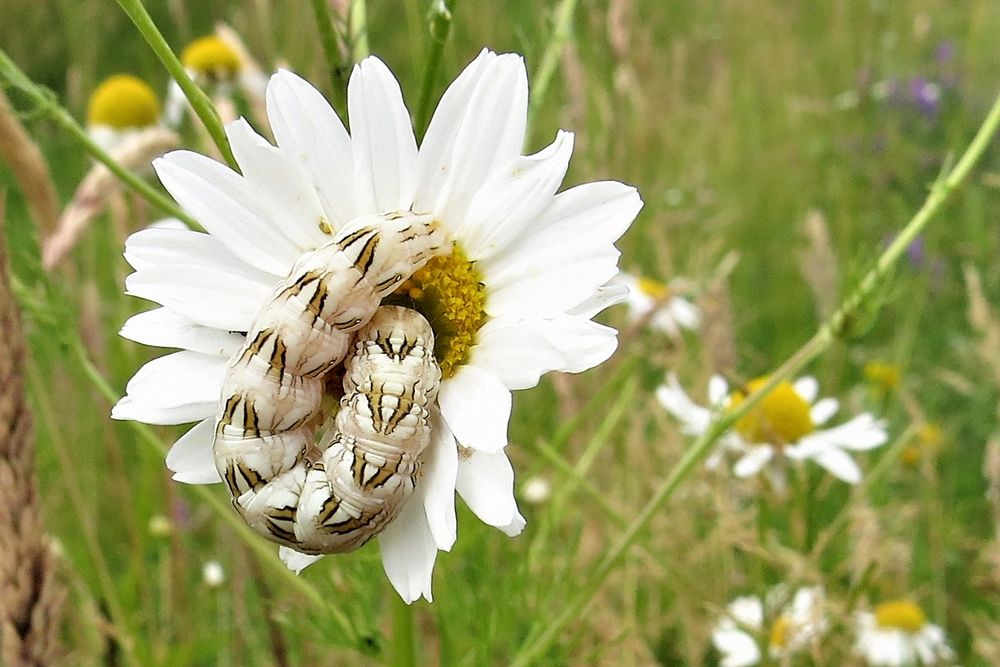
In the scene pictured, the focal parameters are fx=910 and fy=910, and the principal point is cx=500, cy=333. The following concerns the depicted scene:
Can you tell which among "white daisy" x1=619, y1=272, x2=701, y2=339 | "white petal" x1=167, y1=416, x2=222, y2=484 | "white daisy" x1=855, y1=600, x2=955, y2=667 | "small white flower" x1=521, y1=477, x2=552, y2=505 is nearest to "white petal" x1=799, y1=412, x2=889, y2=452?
"white daisy" x1=855, y1=600, x2=955, y2=667

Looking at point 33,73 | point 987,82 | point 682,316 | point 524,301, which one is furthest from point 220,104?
point 987,82

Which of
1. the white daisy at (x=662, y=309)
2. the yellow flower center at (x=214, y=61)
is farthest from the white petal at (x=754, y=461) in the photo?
the yellow flower center at (x=214, y=61)

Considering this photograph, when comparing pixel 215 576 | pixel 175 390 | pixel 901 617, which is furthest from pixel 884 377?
pixel 175 390

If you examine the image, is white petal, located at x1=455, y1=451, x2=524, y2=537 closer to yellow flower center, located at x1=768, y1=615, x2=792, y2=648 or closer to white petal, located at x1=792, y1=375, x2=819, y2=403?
yellow flower center, located at x1=768, y1=615, x2=792, y2=648

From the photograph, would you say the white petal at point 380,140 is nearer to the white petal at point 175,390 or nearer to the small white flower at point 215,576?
the white petal at point 175,390

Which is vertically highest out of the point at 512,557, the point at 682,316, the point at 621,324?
the point at 512,557

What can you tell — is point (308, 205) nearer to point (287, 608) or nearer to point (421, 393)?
point (421, 393)
